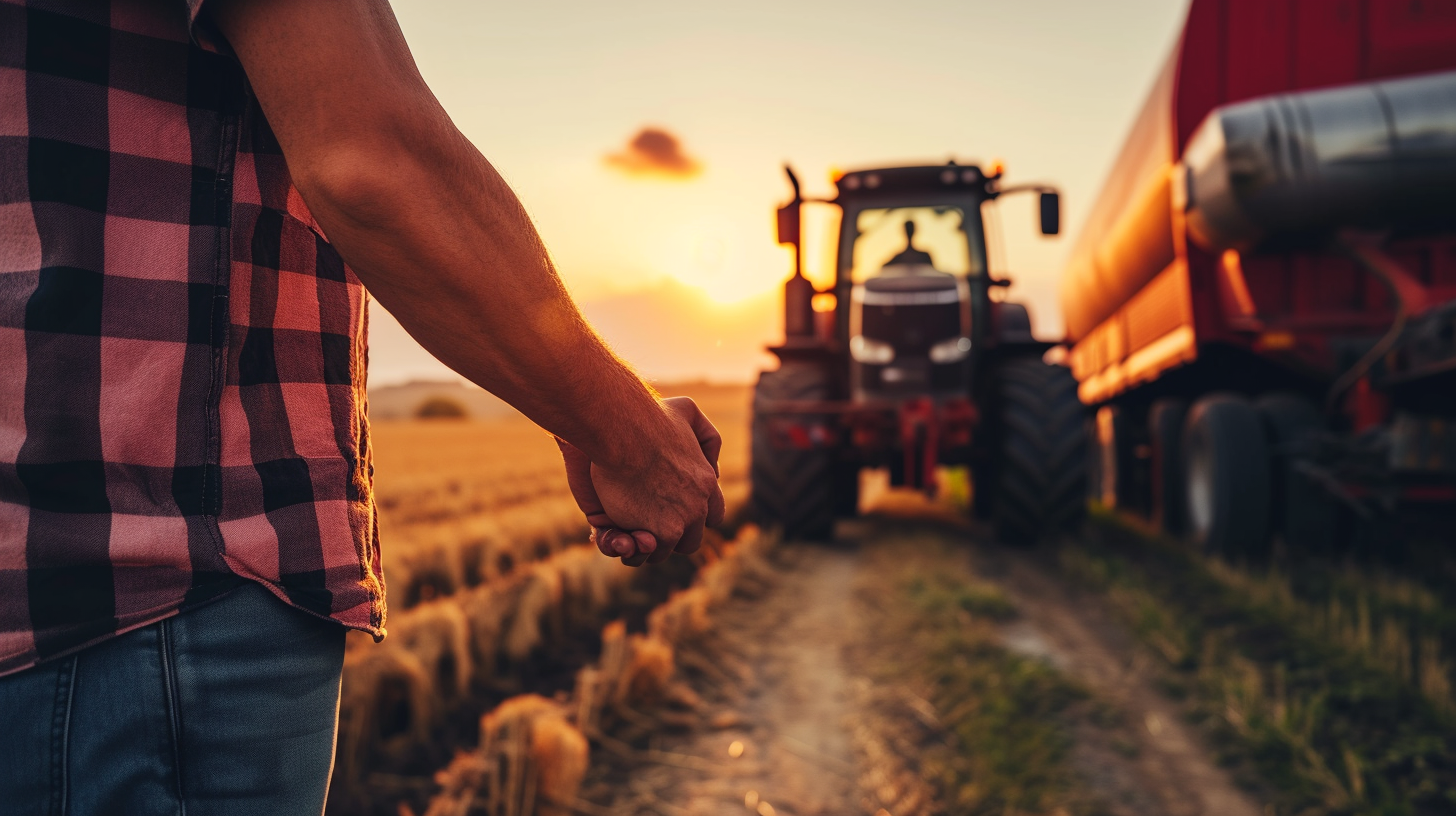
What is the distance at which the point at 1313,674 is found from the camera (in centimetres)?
362

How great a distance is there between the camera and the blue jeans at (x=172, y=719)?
2.31 ft

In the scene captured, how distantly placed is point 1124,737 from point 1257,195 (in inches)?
116

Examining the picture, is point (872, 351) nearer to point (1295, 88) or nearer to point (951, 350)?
point (951, 350)

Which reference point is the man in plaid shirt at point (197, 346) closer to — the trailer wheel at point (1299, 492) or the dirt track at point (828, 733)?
the dirt track at point (828, 733)

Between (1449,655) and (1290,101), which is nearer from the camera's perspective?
(1449,655)

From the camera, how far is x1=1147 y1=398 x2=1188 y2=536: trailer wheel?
6938mm

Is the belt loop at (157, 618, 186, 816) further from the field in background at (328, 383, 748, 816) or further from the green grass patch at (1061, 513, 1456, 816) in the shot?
the green grass patch at (1061, 513, 1456, 816)


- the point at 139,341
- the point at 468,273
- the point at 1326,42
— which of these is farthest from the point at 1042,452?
the point at 139,341

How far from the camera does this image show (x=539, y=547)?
6383 mm

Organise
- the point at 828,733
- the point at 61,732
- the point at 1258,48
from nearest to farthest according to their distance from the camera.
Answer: the point at 61,732 < the point at 828,733 < the point at 1258,48

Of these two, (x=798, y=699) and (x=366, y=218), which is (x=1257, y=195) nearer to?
(x=798, y=699)

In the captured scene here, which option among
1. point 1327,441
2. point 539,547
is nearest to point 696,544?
point 1327,441

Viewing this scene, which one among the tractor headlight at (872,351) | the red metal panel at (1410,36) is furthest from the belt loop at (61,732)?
the tractor headlight at (872,351)

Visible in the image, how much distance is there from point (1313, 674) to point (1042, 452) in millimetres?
2712
